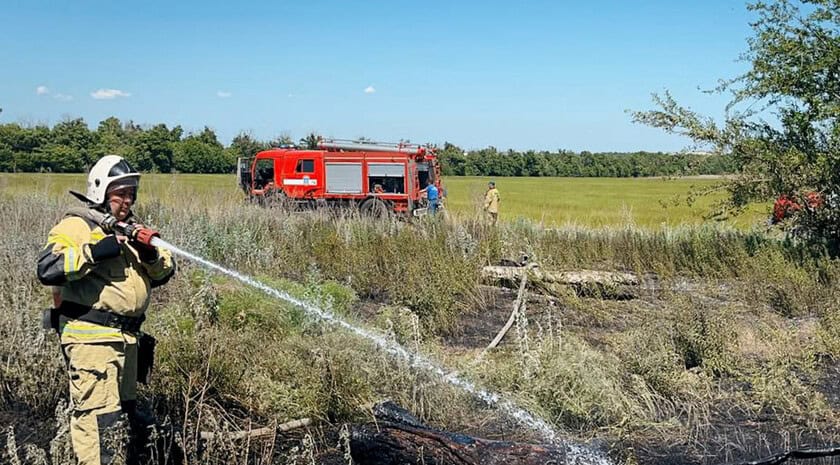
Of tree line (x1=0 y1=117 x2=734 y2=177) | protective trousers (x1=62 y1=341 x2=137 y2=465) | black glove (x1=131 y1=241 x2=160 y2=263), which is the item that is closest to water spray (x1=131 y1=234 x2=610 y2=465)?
black glove (x1=131 y1=241 x2=160 y2=263)

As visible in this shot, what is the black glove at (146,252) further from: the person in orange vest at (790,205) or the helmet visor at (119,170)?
the person in orange vest at (790,205)

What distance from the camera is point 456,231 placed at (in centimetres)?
1057

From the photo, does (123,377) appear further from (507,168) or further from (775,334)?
(507,168)

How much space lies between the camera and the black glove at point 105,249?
10.5 ft

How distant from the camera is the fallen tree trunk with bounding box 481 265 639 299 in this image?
9094mm

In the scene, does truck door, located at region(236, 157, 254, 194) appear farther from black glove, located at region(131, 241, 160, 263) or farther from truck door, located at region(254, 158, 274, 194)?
black glove, located at region(131, 241, 160, 263)

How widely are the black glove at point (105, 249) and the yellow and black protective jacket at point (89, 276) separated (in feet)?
0.07

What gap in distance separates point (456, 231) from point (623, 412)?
6000 millimetres

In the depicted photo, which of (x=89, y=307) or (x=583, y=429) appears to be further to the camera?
(x=583, y=429)

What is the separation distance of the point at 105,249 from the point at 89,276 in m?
0.26

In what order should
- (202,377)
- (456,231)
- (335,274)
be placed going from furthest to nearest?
1. (456,231)
2. (335,274)
3. (202,377)

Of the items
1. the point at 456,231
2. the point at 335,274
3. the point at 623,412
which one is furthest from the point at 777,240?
the point at 623,412

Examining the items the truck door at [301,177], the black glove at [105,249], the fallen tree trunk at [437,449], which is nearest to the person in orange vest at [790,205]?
the fallen tree trunk at [437,449]

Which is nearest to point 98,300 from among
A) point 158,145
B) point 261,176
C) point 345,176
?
point 345,176
